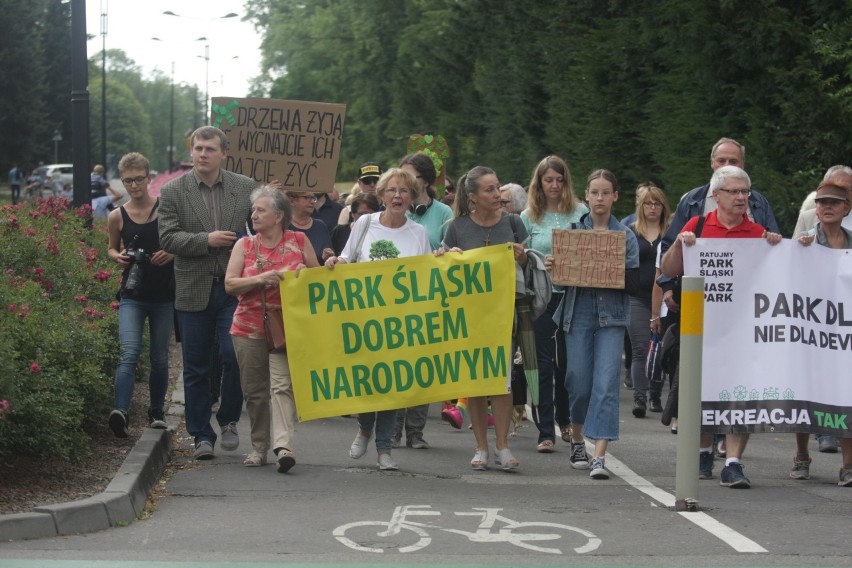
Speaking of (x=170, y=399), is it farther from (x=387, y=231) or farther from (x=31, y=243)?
(x=387, y=231)

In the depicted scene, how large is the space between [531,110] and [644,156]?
26.3ft

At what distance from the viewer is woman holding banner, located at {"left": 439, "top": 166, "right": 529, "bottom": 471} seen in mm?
9656

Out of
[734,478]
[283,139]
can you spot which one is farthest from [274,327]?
[283,139]

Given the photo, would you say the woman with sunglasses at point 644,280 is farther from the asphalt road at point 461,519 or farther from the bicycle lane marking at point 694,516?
the bicycle lane marking at point 694,516

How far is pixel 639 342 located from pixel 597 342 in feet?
13.0

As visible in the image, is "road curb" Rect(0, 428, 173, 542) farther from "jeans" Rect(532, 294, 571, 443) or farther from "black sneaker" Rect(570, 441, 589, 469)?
"jeans" Rect(532, 294, 571, 443)

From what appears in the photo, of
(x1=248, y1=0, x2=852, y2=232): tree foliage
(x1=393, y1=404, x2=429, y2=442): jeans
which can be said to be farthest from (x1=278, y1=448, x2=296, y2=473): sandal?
(x1=248, y1=0, x2=852, y2=232): tree foliage

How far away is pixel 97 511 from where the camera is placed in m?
7.46

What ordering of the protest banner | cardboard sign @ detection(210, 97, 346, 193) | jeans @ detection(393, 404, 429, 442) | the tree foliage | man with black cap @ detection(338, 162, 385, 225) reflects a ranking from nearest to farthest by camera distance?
1. the protest banner
2. jeans @ detection(393, 404, 429, 442)
3. cardboard sign @ detection(210, 97, 346, 193)
4. man with black cap @ detection(338, 162, 385, 225)
5. the tree foliage

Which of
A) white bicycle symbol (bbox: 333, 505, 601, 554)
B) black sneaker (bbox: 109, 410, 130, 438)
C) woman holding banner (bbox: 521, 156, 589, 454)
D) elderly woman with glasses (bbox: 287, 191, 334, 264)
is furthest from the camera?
elderly woman with glasses (bbox: 287, 191, 334, 264)

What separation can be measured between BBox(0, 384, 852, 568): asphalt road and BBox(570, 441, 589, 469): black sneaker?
0.10 meters

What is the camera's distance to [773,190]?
53.7 ft

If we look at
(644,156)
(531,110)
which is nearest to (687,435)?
(644,156)

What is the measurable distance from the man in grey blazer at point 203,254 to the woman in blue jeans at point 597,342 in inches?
86.9
